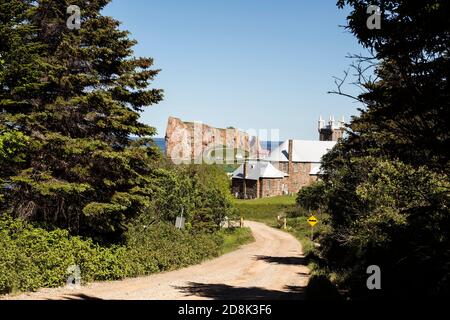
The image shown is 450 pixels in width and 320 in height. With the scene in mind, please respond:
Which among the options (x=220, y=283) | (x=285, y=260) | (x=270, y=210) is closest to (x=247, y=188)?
(x=270, y=210)

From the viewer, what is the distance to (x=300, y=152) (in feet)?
→ 318

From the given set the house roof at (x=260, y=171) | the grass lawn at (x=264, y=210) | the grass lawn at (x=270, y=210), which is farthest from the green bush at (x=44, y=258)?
the house roof at (x=260, y=171)

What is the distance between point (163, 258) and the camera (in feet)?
85.6

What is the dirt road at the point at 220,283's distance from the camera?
1725 centimetres

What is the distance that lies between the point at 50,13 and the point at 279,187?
240ft

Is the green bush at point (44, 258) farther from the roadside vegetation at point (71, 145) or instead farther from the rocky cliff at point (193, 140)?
the rocky cliff at point (193, 140)

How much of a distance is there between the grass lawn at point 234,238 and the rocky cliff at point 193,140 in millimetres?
52099

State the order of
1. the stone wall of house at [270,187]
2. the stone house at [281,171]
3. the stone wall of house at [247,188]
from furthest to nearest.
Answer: the stone house at [281,171] < the stone wall of house at [247,188] < the stone wall of house at [270,187]

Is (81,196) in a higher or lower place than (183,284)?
higher

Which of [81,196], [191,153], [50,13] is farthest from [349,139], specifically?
[191,153]

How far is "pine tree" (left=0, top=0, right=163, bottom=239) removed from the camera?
19.3 metres

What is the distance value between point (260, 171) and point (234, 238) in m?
40.6

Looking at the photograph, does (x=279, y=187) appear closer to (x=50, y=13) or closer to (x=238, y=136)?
(x=50, y=13)
